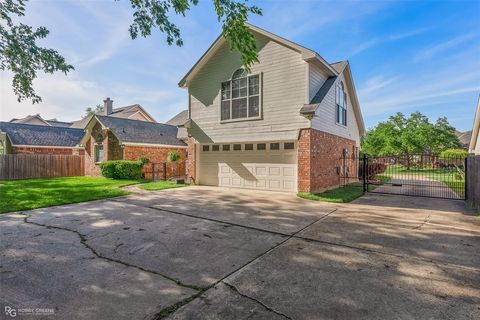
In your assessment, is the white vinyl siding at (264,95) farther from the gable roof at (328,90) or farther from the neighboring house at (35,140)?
the neighboring house at (35,140)

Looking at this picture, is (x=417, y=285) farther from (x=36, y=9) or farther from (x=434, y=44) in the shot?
(x=434, y=44)

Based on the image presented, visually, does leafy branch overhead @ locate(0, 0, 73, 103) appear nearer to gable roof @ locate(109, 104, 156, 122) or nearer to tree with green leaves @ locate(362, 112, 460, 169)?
gable roof @ locate(109, 104, 156, 122)

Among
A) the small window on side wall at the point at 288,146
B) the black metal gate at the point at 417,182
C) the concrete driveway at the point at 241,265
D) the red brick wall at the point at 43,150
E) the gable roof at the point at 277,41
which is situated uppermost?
the gable roof at the point at 277,41

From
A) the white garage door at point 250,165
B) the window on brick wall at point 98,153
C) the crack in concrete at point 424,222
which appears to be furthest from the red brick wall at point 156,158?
the crack in concrete at point 424,222

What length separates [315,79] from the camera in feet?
36.3

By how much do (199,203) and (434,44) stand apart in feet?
47.3

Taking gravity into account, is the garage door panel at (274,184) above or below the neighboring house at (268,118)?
below

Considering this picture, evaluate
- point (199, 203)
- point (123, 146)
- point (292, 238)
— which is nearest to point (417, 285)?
point (292, 238)

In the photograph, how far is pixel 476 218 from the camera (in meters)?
6.82

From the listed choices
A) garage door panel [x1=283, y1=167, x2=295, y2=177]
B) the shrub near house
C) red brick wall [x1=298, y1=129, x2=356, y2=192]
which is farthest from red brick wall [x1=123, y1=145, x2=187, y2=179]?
red brick wall [x1=298, y1=129, x2=356, y2=192]

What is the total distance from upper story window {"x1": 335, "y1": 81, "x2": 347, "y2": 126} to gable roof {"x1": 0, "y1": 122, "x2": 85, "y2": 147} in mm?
27837

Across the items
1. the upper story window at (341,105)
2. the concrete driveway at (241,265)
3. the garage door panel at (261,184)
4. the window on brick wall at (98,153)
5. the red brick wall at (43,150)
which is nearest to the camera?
the concrete driveway at (241,265)

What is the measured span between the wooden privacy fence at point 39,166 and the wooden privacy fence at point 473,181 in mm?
25560

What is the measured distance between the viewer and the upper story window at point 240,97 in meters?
11.8
